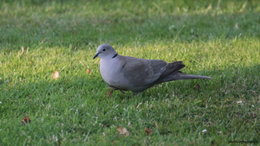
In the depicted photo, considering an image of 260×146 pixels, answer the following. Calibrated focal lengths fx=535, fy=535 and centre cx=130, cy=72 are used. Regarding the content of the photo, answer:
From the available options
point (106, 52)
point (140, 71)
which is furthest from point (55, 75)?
point (140, 71)

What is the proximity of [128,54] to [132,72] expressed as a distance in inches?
64.3

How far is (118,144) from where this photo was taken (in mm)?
4262

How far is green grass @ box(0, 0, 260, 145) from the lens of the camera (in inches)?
180

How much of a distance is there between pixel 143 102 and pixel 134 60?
1.45 ft

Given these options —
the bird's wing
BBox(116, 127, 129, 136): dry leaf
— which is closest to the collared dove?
the bird's wing

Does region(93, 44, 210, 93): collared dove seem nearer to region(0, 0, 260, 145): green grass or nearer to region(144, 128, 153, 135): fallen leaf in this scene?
region(0, 0, 260, 145): green grass

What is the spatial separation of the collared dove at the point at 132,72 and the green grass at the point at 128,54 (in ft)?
0.58

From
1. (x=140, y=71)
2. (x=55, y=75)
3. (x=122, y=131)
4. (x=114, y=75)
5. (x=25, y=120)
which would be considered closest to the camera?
(x=122, y=131)

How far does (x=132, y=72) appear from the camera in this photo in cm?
524

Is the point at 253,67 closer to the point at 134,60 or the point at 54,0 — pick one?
the point at 134,60

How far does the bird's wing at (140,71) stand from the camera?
206 inches

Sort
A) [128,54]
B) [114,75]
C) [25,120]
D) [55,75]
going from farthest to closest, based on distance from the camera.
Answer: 1. [128,54]
2. [55,75]
3. [114,75]
4. [25,120]

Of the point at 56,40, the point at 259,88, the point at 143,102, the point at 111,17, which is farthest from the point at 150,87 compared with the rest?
the point at 111,17

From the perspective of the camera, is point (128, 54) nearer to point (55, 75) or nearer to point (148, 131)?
point (55, 75)
